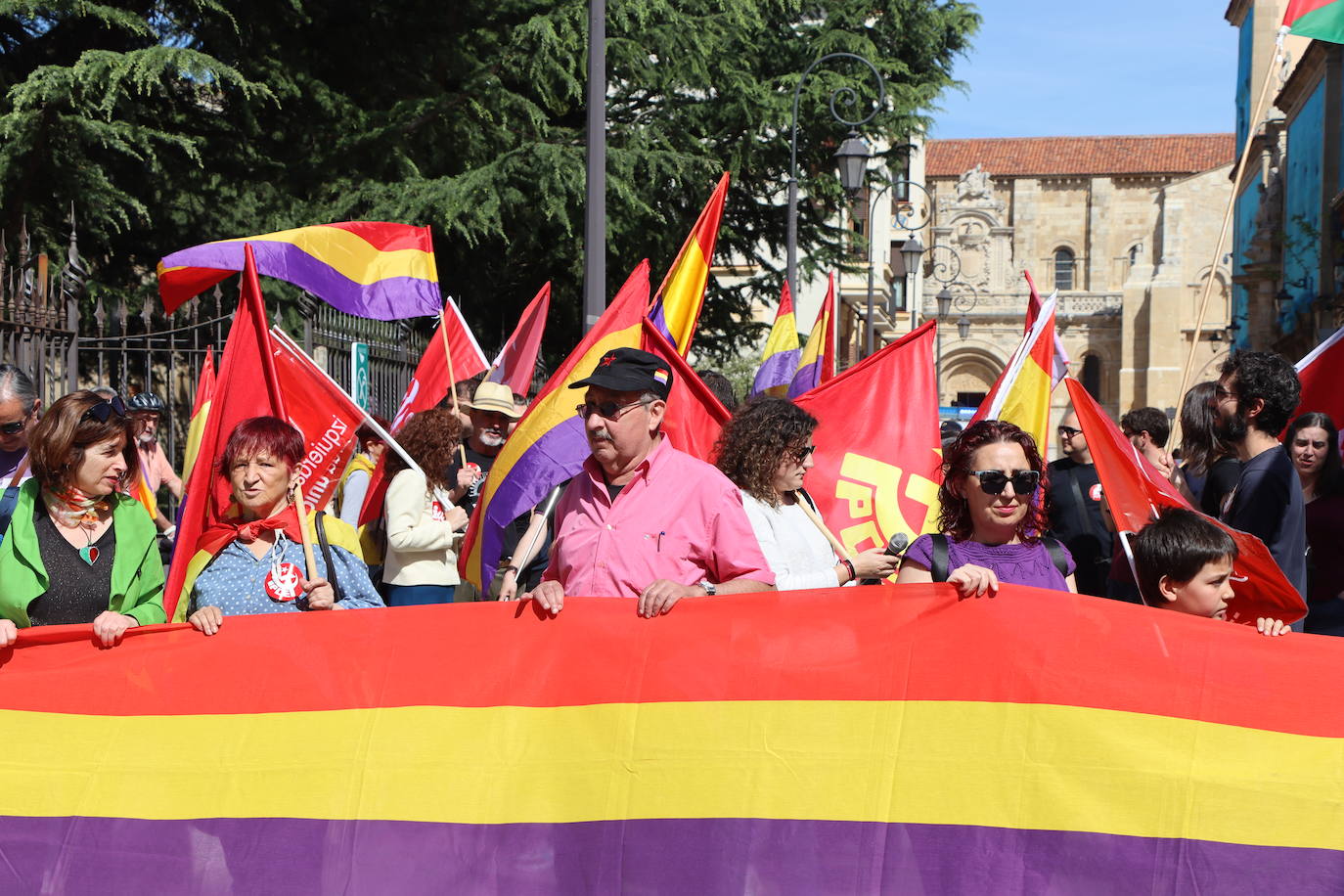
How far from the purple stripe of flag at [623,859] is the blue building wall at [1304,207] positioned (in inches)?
→ 1273

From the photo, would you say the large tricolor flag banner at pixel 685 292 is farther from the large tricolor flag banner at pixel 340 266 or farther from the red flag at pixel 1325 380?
the red flag at pixel 1325 380

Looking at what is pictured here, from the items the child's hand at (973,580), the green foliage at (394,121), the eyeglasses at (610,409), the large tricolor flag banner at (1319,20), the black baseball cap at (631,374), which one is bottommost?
the child's hand at (973,580)

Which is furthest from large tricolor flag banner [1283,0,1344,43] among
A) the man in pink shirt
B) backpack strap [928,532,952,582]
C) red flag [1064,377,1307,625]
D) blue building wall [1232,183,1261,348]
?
blue building wall [1232,183,1261,348]

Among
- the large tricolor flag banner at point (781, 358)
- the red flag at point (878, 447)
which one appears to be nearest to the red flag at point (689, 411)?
the red flag at point (878, 447)

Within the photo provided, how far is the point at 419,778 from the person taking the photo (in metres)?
3.70

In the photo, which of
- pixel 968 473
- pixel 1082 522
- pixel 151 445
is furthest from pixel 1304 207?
pixel 968 473

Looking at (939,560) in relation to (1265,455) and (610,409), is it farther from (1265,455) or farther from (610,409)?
(1265,455)

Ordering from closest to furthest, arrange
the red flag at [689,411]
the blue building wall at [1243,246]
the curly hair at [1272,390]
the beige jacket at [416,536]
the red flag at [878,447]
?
the curly hair at [1272,390] → the red flag at [689,411] → the red flag at [878,447] → the beige jacket at [416,536] → the blue building wall at [1243,246]

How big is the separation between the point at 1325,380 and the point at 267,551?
175 inches

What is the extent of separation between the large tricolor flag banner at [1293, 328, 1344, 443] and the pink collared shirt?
337cm

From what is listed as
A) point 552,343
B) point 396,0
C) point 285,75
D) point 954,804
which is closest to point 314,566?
point 954,804

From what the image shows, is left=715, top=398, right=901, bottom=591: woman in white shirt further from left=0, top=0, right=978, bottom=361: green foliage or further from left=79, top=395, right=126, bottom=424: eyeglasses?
left=0, top=0, right=978, bottom=361: green foliage

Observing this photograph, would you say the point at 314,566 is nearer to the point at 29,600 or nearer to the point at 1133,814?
the point at 29,600

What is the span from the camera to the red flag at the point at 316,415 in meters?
5.91
